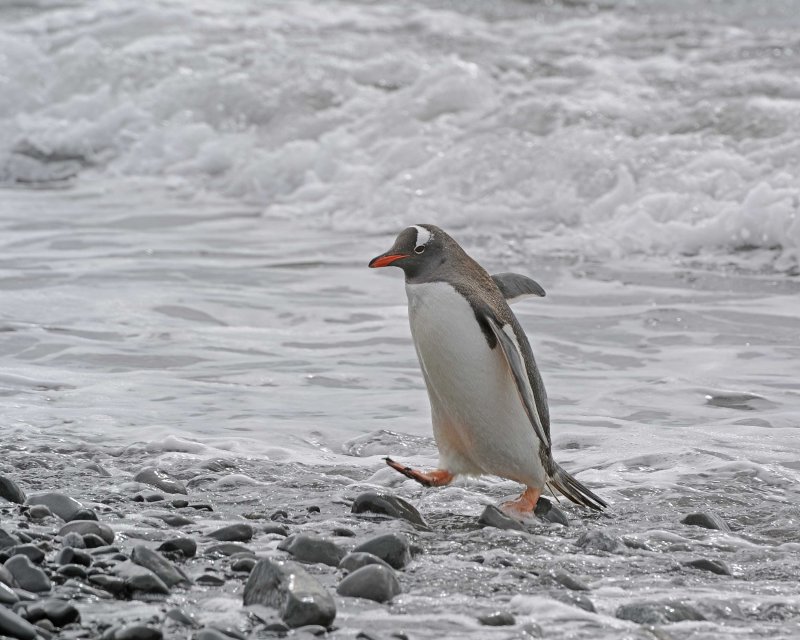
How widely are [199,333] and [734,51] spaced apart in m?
7.76

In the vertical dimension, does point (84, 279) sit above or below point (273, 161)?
below

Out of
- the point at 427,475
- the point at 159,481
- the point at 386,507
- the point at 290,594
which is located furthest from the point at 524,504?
the point at 290,594

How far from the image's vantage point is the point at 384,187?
32.0 feet

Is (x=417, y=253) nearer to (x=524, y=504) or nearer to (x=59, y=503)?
(x=524, y=504)

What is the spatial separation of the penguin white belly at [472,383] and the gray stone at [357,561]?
875mm

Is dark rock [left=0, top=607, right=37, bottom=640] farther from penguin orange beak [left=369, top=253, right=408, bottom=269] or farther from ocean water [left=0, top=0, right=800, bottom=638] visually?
penguin orange beak [left=369, top=253, right=408, bottom=269]

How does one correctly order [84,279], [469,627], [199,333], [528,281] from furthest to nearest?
[84,279] < [199,333] < [528,281] < [469,627]

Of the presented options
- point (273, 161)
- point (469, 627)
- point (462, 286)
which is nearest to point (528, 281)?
point (462, 286)

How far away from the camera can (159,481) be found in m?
4.01

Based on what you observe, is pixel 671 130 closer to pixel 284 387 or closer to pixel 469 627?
pixel 284 387

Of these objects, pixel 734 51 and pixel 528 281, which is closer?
pixel 528 281

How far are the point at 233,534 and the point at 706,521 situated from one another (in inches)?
54.2

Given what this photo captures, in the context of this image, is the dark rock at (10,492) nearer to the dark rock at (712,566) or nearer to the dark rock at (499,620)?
the dark rock at (499,620)

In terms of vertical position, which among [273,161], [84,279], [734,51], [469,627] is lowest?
[469,627]
